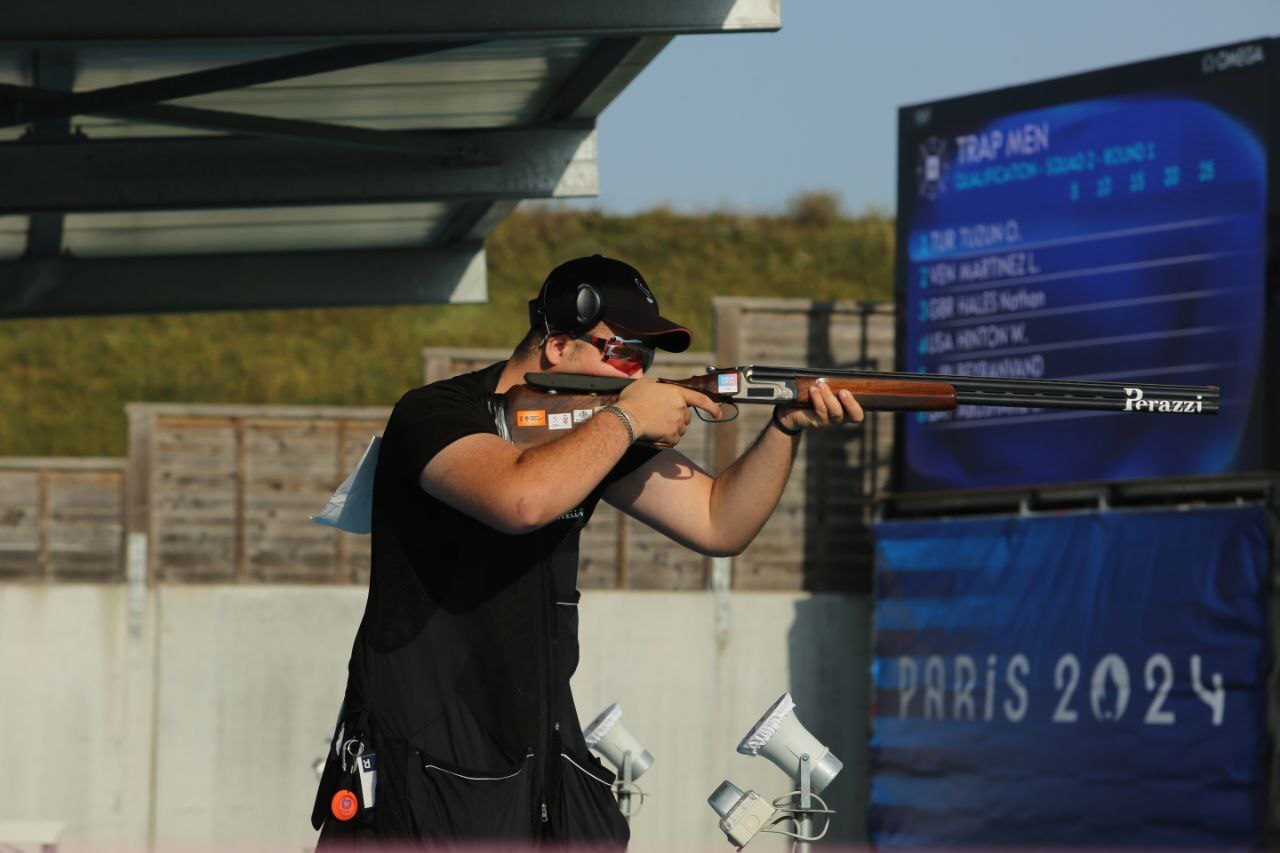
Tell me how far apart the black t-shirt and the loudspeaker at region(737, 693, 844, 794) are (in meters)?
2.72

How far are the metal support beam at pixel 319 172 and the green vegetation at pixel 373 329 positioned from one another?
21.3m

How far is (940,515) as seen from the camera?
1742cm

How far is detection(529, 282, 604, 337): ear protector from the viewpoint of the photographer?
455 cm

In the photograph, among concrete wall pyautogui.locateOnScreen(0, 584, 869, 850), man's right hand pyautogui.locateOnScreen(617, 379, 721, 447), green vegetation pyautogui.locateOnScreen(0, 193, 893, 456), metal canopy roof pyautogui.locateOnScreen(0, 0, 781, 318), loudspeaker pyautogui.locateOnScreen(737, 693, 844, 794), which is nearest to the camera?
man's right hand pyautogui.locateOnScreen(617, 379, 721, 447)

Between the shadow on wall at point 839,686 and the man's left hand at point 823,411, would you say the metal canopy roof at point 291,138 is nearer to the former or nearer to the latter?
the man's left hand at point 823,411

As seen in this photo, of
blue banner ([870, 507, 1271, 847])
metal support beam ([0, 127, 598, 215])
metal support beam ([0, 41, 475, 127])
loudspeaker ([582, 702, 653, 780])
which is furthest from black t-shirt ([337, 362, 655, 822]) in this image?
blue banner ([870, 507, 1271, 847])

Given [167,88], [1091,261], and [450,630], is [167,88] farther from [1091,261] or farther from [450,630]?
[1091,261]

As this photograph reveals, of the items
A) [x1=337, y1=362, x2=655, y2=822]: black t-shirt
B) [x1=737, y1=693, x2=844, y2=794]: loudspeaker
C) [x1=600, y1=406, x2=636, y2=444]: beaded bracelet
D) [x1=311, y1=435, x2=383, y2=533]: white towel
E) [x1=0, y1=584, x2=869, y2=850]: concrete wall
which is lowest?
[x1=0, y1=584, x2=869, y2=850]: concrete wall

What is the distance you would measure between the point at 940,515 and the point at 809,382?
12.6 metres

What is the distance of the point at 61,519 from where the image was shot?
19562 millimetres

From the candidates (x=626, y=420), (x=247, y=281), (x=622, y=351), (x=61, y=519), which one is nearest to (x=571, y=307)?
(x=622, y=351)

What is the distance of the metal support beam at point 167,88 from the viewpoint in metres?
7.52

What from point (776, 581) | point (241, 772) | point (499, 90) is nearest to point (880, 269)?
point (776, 581)

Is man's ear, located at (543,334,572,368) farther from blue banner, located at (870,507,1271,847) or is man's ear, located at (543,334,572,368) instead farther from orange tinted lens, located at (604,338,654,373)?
blue banner, located at (870,507,1271,847)
